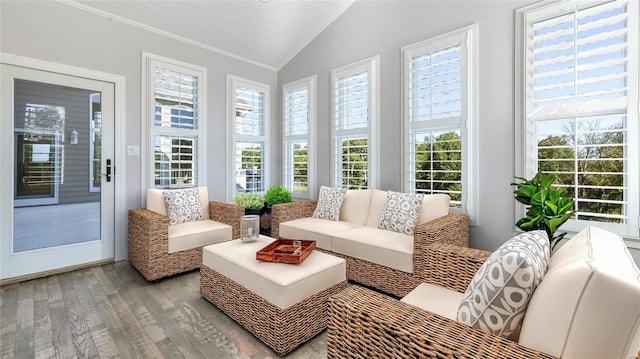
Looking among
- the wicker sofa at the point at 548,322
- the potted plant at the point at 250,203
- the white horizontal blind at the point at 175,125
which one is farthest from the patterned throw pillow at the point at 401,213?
the white horizontal blind at the point at 175,125

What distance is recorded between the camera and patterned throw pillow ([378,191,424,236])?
9.10ft

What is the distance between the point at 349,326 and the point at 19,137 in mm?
3636

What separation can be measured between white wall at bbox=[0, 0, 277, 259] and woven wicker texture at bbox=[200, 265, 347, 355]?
2210mm

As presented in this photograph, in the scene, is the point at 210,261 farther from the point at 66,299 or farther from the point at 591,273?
the point at 591,273

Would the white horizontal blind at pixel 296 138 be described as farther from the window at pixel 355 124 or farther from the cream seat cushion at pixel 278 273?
the cream seat cushion at pixel 278 273

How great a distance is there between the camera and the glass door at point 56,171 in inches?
109

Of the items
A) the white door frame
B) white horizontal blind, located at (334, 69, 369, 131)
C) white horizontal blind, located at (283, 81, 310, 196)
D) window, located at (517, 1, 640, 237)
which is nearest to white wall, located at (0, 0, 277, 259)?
the white door frame

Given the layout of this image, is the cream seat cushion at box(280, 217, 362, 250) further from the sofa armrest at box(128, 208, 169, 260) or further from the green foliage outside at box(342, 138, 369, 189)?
the sofa armrest at box(128, 208, 169, 260)

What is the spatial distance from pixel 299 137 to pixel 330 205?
1.51m

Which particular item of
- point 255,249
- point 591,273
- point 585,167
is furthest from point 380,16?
point 591,273

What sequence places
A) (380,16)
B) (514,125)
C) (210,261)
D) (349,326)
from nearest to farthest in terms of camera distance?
(349,326) < (210,261) < (514,125) < (380,16)

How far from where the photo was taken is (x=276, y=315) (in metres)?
1.69

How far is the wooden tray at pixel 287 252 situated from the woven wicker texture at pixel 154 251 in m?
1.23

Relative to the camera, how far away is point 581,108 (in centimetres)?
229
